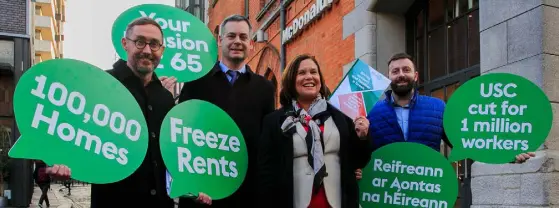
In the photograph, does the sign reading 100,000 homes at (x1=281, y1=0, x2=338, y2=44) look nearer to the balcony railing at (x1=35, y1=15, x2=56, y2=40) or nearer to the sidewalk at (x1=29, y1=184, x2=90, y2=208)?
the sidewalk at (x1=29, y1=184, x2=90, y2=208)

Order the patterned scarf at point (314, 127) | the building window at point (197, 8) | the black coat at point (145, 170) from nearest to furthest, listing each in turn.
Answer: the black coat at point (145, 170) < the patterned scarf at point (314, 127) < the building window at point (197, 8)

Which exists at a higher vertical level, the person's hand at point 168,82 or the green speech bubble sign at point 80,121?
the person's hand at point 168,82

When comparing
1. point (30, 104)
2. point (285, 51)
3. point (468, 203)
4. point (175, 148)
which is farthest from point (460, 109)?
point (285, 51)

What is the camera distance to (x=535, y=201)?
5.29 meters

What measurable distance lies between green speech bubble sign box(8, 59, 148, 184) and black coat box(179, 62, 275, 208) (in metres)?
0.71

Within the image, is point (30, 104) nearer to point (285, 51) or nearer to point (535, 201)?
point (535, 201)

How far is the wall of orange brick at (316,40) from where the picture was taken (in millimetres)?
9500

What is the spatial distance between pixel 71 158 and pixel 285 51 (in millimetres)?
9955

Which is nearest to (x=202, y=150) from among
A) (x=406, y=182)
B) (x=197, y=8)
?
(x=406, y=182)

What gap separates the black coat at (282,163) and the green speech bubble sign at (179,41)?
0.69 m

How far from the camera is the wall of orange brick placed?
9.50m

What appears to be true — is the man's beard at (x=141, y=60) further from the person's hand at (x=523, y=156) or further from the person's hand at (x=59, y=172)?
the person's hand at (x=523, y=156)

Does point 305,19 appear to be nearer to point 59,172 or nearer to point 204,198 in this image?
point 204,198

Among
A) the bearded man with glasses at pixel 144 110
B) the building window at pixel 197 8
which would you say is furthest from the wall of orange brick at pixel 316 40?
the building window at pixel 197 8
